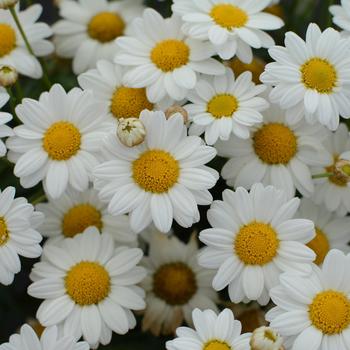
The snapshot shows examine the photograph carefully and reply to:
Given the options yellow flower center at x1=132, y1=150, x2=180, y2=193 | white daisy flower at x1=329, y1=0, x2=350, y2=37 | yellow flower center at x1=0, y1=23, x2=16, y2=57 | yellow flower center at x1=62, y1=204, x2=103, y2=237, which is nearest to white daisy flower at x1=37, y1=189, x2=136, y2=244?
yellow flower center at x1=62, y1=204, x2=103, y2=237

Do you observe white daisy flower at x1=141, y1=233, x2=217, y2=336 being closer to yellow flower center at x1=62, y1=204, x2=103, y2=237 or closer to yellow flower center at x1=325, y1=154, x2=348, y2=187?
yellow flower center at x1=62, y1=204, x2=103, y2=237

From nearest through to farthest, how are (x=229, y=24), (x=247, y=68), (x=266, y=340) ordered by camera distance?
(x=266, y=340), (x=229, y=24), (x=247, y=68)

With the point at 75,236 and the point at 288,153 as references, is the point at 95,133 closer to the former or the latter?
the point at 75,236

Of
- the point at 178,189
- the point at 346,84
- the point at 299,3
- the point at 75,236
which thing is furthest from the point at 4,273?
the point at 299,3

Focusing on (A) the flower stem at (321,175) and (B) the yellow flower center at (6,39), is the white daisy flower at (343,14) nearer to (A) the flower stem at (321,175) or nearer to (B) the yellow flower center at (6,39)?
(A) the flower stem at (321,175)

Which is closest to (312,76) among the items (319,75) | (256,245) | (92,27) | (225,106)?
(319,75)

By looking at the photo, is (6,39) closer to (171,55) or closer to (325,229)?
(171,55)

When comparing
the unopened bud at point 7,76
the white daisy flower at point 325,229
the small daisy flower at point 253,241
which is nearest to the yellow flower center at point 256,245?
the small daisy flower at point 253,241
